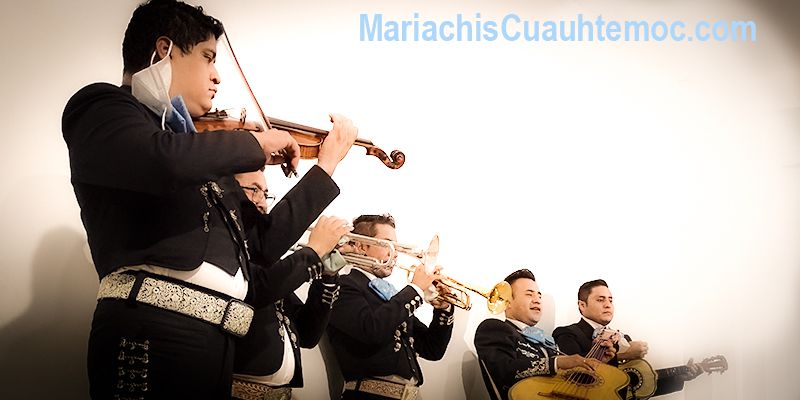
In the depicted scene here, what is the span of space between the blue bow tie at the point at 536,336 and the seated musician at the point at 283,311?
1385mm

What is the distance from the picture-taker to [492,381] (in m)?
3.56

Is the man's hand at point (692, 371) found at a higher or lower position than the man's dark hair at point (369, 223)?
lower

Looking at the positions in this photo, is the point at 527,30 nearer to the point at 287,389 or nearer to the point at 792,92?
the point at 792,92

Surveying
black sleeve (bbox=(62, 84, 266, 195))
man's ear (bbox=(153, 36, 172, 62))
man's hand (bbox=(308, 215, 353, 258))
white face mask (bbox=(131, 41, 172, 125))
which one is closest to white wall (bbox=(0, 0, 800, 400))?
man's hand (bbox=(308, 215, 353, 258))

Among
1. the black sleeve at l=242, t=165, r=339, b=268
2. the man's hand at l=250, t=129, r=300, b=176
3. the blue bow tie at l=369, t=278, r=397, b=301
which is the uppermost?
the man's hand at l=250, t=129, r=300, b=176

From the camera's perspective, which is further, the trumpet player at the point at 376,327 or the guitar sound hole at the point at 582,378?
the guitar sound hole at the point at 582,378

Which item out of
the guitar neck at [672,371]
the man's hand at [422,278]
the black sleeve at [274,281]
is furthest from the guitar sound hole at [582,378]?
the black sleeve at [274,281]

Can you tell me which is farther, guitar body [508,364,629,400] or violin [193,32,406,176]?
guitar body [508,364,629,400]

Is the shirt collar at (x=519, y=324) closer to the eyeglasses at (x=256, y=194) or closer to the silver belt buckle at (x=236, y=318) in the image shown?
the eyeglasses at (x=256, y=194)

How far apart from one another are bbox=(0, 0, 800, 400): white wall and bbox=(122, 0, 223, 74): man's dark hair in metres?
1.18

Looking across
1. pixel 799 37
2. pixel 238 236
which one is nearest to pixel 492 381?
pixel 238 236

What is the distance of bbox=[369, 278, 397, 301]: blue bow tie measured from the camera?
3.20 m

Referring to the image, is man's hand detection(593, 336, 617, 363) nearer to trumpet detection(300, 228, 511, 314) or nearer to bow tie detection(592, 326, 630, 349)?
bow tie detection(592, 326, 630, 349)

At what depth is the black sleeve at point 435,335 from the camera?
3.31 metres
